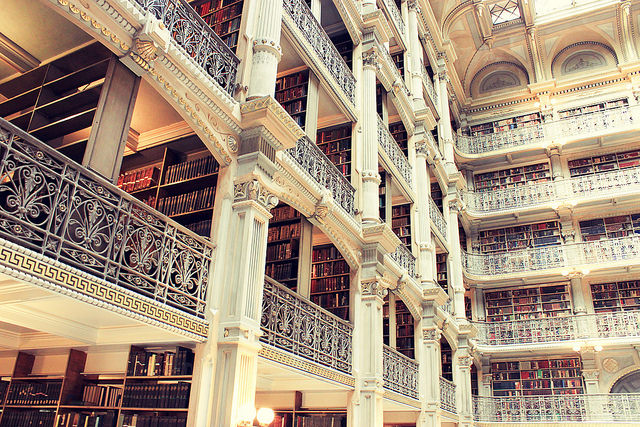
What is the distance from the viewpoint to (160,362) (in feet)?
15.0

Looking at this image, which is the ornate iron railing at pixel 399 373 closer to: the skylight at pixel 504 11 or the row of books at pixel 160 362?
the row of books at pixel 160 362

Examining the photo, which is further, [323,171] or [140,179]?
[323,171]

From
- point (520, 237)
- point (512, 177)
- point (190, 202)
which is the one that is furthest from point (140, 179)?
point (512, 177)

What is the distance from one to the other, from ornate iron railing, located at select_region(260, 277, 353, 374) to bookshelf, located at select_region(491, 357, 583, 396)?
8.71 metres

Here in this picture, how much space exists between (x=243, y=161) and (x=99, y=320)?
5.92 ft

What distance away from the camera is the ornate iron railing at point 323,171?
604cm

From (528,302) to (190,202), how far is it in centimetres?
1146

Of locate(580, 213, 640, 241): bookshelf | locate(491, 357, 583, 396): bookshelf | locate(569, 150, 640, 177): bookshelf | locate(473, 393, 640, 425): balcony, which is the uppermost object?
locate(569, 150, 640, 177): bookshelf

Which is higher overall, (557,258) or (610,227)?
(610,227)

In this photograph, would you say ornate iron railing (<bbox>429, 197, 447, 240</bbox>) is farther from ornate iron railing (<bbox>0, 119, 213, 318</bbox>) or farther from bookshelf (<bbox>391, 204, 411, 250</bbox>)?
ornate iron railing (<bbox>0, 119, 213, 318</bbox>)

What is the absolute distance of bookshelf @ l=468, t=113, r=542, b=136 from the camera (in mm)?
16094

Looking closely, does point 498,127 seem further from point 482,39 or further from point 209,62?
point 209,62

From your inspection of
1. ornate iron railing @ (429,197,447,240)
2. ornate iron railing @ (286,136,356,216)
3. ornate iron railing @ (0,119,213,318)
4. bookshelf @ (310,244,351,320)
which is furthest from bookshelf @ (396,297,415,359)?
ornate iron railing @ (0,119,213,318)

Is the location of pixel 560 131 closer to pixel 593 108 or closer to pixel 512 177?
pixel 593 108
